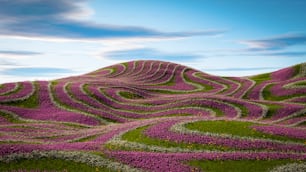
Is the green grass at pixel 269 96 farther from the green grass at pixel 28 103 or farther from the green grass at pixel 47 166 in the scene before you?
the green grass at pixel 47 166

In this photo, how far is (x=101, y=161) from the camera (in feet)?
90.6

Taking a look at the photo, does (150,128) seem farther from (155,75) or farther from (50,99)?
(155,75)

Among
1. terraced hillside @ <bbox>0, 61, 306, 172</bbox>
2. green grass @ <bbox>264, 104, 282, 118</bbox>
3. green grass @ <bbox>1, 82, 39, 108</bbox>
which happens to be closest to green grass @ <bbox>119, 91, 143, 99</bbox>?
terraced hillside @ <bbox>0, 61, 306, 172</bbox>

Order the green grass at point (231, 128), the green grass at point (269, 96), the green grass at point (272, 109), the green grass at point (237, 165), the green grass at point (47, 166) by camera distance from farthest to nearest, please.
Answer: the green grass at point (269, 96), the green grass at point (272, 109), the green grass at point (231, 128), the green grass at point (237, 165), the green grass at point (47, 166)

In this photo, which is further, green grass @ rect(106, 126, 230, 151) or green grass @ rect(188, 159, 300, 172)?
green grass @ rect(106, 126, 230, 151)

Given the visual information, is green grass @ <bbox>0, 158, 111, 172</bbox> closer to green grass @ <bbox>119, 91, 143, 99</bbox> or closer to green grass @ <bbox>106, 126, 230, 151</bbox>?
green grass @ <bbox>106, 126, 230, 151</bbox>

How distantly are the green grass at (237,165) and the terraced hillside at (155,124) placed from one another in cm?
8

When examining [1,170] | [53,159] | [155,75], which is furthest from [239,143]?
[155,75]

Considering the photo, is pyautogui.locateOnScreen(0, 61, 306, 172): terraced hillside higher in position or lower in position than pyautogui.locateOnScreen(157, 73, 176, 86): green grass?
lower

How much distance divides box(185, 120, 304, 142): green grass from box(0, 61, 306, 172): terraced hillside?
108 mm

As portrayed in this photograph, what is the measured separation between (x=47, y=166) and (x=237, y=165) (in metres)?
14.9

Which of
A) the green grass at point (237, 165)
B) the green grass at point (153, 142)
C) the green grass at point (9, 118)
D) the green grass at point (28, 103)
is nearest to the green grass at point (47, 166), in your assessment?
the green grass at point (153, 142)

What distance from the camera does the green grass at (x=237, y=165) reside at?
27.2m

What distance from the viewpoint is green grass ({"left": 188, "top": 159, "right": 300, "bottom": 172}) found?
A: 1073 inches
